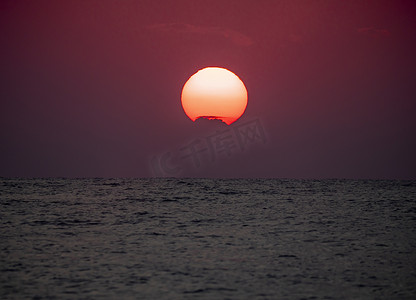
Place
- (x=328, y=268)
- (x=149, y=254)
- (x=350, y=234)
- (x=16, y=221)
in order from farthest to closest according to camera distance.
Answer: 1. (x=16, y=221)
2. (x=350, y=234)
3. (x=149, y=254)
4. (x=328, y=268)

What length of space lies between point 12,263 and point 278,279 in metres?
9.81

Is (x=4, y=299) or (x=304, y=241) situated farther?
(x=304, y=241)

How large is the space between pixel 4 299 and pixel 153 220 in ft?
72.6

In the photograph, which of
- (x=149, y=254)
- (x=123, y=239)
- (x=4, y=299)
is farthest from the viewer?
(x=123, y=239)

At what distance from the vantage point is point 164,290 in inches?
580

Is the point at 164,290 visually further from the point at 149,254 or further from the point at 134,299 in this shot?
the point at 149,254

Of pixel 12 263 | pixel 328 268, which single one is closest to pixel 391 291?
pixel 328 268

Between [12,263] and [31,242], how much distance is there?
545cm

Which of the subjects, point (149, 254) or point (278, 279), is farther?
point (149, 254)

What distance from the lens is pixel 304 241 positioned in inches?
990

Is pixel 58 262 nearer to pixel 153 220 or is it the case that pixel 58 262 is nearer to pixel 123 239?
pixel 123 239

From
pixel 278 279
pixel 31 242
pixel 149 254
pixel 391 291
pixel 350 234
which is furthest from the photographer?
pixel 350 234

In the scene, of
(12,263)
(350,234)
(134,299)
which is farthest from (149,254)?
(350,234)

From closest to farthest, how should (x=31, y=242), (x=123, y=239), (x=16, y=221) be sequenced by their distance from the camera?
(x=31, y=242), (x=123, y=239), (x=16, y=221)
